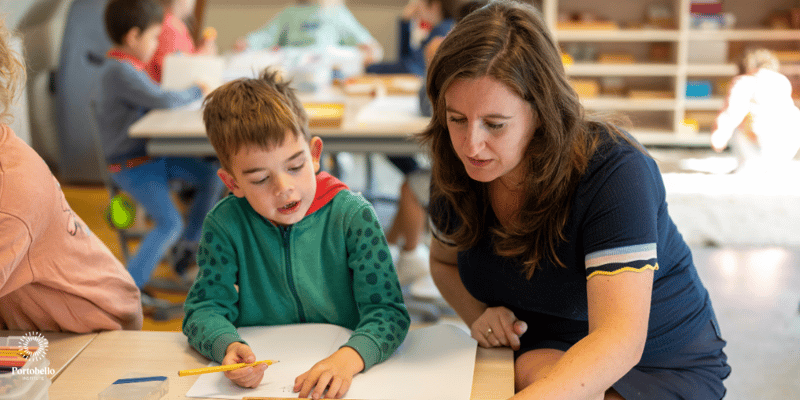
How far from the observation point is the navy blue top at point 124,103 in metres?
2.65

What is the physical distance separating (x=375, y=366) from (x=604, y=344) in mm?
306

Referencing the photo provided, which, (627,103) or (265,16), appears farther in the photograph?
(265,16)

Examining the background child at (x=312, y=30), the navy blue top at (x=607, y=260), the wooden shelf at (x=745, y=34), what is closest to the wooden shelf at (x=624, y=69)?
the wooden shelf at (x=745, y=34)

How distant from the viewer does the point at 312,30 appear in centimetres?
474

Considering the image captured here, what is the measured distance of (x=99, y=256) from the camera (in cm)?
115

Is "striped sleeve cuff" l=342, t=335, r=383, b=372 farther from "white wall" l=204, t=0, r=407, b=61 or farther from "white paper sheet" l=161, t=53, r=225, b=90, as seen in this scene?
"white wall" l=204, t=0, r=407, b=61

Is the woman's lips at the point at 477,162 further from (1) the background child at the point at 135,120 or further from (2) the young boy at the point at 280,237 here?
(1) the background child at the point at 135,120

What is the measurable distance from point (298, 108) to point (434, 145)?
0.24 m

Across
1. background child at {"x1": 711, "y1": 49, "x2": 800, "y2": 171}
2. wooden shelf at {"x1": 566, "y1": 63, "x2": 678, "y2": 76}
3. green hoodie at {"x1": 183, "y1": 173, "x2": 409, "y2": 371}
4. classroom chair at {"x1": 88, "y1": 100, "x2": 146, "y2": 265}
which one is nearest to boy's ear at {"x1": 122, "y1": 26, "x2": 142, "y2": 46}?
classroom chair at {"x1": 88, "y1": 100, "x2": 146, "y2": 265}

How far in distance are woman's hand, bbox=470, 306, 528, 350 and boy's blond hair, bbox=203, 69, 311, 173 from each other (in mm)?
413

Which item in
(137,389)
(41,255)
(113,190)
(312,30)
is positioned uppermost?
(312,30)

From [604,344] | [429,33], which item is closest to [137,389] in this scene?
[604,344]

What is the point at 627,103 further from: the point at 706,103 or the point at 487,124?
the point at 487,124

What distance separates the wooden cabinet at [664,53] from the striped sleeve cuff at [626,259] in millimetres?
3214
